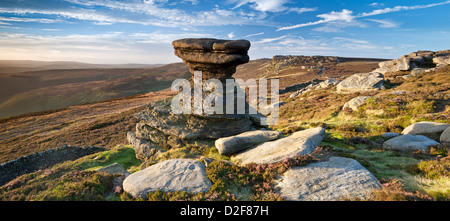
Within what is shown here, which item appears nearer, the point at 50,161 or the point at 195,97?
the point at 195,97

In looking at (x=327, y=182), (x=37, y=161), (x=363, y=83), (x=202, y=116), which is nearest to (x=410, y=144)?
(x=327, y=182)

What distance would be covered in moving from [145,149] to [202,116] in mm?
7185

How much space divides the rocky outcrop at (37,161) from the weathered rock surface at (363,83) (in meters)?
50.0

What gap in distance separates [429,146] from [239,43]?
14.7 m

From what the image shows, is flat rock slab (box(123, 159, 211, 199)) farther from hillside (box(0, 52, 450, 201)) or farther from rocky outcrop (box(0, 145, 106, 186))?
rocky outcrop (box(0, 145, 106, 186))

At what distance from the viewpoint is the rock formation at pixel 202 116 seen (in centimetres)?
1695

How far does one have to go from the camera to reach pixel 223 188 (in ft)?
30.3

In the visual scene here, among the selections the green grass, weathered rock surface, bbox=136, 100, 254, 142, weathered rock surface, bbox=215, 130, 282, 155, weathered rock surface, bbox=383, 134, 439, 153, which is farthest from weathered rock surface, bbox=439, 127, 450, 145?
the green grass

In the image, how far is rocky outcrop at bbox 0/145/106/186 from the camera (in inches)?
672

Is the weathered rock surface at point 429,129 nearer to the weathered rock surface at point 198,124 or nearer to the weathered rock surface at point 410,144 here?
the weathered rock surface at point 410,144

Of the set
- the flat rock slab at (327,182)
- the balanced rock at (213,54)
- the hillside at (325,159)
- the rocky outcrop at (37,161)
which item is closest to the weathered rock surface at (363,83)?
the hillside at (325,159)
